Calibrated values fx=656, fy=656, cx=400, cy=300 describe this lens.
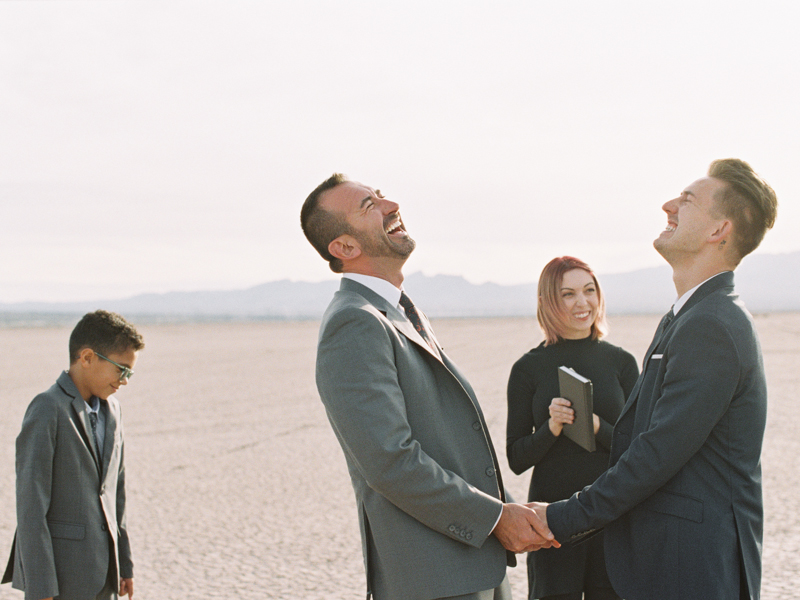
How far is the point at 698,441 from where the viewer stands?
7.43 ft

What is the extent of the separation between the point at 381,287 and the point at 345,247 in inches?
9.4

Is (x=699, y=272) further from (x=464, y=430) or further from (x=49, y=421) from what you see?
(x=49, y=421)

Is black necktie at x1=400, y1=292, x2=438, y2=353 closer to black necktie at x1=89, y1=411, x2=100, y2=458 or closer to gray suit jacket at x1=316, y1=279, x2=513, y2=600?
gray suit jacket at x1=316, y1=279, x2=513, y2=600

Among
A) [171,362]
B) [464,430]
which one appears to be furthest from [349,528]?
[171,362]

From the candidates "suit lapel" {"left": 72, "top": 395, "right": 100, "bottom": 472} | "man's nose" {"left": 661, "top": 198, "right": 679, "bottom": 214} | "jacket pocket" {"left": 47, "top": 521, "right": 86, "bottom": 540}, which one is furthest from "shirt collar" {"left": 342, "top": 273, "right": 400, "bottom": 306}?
"jacket pocket" {"left": 47, "top": 521, "right": 86, "bottom": 540}

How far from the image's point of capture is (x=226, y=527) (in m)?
6.53

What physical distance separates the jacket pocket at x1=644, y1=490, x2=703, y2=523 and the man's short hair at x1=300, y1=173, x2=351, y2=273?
4.95ft

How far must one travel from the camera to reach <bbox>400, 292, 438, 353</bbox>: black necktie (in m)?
2.70

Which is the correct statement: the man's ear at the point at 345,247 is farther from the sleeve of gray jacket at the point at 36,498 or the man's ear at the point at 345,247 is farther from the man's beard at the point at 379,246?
the sleeve of gray jacket at the point at 36,498

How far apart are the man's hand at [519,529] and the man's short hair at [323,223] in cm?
119

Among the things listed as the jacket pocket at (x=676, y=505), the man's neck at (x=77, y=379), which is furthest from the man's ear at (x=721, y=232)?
the man's neck at (x=77, y=379)

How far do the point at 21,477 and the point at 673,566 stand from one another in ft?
8.86

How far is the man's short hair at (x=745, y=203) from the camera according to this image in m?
2.46

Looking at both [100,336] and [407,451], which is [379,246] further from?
[100,336]
